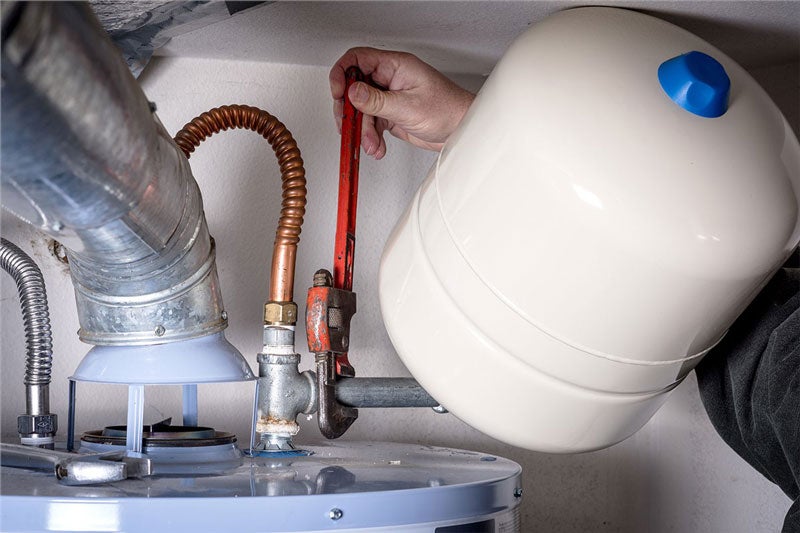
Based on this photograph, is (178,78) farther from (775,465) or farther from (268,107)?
(775,465)

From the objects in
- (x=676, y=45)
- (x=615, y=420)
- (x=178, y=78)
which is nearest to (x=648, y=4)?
(x=676, y=45)

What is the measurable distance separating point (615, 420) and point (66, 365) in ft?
2.15

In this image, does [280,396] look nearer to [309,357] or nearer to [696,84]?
[309,357]

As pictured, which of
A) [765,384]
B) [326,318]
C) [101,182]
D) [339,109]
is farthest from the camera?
[339,109]

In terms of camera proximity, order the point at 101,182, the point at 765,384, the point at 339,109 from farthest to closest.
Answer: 1. the point at 339,109
2. the point at 765,384
3. the point at 101,182

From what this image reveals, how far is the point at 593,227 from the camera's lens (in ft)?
1.82

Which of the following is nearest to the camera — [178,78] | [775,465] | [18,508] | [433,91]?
[18,508]

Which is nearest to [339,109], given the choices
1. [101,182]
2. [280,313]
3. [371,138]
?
[371,138]

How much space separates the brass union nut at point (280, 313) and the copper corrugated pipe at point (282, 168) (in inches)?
0.5

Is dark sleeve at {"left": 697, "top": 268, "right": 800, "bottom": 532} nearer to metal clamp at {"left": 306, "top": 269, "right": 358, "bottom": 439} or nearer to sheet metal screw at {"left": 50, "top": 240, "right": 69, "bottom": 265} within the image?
metal clamp at {"left": 306, "top": 269, "right": 358, "bottom": 439}

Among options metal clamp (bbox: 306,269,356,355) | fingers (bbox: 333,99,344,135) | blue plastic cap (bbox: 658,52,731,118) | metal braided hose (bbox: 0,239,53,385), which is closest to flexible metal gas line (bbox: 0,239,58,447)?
metal braided hose (bbox: 0,239,53,385)

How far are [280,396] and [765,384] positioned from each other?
1.50ft

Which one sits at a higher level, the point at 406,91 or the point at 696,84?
the point at 406,91

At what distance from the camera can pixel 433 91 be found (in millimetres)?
923
